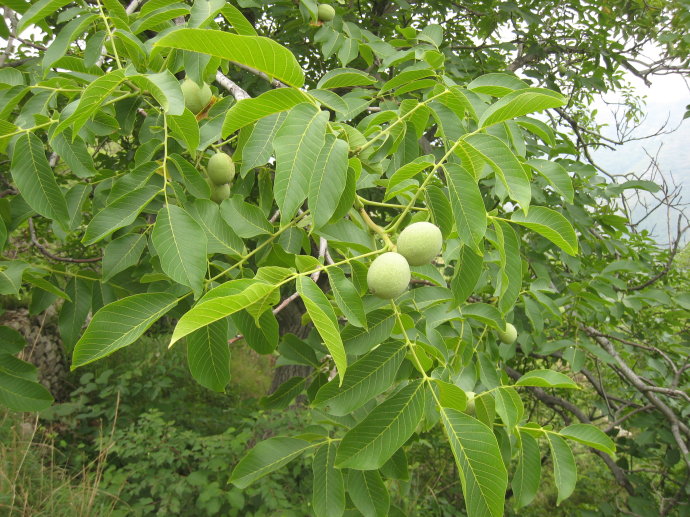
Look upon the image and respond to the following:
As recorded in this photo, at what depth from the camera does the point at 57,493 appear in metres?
3.41

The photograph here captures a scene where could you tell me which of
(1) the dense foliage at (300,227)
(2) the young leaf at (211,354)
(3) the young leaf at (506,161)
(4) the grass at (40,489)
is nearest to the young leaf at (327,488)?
(1) the dense foliage at (300,227)

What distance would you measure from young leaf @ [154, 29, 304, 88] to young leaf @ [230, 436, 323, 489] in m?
0.89

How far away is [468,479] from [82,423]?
16.5 feet

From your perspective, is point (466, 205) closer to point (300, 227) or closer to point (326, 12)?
point (300, 227)

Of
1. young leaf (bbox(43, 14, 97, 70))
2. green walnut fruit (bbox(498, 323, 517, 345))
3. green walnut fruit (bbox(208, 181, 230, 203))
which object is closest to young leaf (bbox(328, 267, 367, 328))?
green walnut fruit (bbox(208, 181, 230, 203))

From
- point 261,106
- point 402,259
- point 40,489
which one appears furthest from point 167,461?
point 261,106

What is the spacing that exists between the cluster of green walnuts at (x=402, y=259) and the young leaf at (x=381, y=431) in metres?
0.22

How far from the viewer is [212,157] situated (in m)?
1.33

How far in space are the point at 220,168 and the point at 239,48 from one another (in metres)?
0.64

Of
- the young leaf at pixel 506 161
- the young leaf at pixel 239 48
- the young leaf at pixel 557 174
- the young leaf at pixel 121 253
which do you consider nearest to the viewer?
the young leaf at pixel 239 48

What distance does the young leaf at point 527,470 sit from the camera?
131 centimetres

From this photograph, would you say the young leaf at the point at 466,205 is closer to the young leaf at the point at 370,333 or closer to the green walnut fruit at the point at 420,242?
the green walnut fruit at the point at 420,242

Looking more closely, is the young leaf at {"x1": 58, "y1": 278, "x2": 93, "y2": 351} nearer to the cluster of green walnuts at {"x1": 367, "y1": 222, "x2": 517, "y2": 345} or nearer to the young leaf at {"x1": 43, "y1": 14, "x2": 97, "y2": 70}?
the young leaf at {"x1": 43, "y1": 14, "x2": 97, "y2": 70}

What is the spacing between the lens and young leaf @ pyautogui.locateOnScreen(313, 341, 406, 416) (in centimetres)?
104
